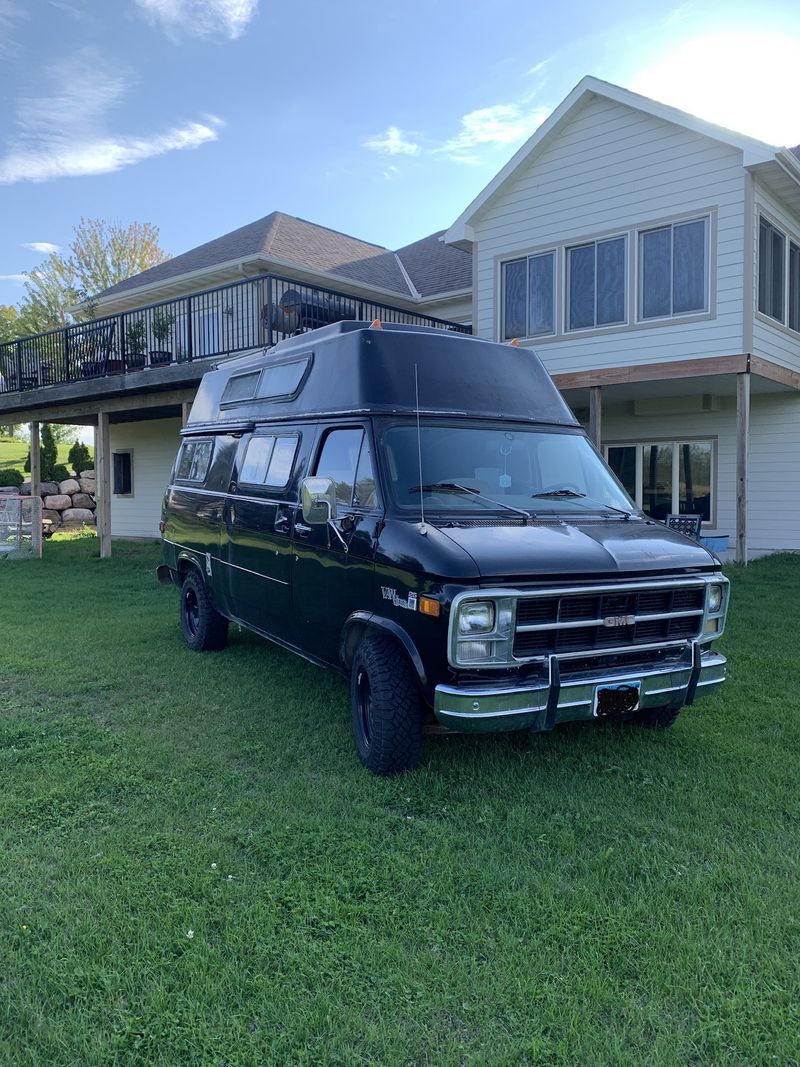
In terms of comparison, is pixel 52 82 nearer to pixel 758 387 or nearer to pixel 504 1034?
pixel 758 387

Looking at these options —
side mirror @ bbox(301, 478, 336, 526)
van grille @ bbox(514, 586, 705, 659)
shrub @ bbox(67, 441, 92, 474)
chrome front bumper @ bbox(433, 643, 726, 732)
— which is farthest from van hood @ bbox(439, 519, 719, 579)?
shrub @ bbox(67, 441, 92, 474)

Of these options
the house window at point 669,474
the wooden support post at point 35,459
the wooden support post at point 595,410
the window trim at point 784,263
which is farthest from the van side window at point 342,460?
the wooden support post at point 35,459

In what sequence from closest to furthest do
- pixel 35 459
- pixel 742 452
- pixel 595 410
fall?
pixel 742 452
pixel 595 410
pixel 35 459

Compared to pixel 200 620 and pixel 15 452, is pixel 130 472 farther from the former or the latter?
pixel 15 452

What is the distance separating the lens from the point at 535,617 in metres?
3.88

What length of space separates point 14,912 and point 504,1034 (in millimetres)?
1851

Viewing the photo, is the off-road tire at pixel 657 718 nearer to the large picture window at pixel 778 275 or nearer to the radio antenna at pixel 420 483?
the radio antenna at pixel 420 483

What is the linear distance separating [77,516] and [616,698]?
22.4 meters

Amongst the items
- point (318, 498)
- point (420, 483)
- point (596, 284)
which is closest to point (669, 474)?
point (596, 284)

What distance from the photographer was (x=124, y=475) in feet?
70.1

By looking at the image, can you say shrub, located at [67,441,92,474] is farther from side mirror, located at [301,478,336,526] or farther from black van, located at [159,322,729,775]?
side mirror, located at [301,478,336,526]

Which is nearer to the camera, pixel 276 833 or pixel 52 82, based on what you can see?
pixel 276 833

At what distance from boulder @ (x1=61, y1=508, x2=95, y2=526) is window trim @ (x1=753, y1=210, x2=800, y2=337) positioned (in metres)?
19.1

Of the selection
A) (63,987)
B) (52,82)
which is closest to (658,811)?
(63,987)
